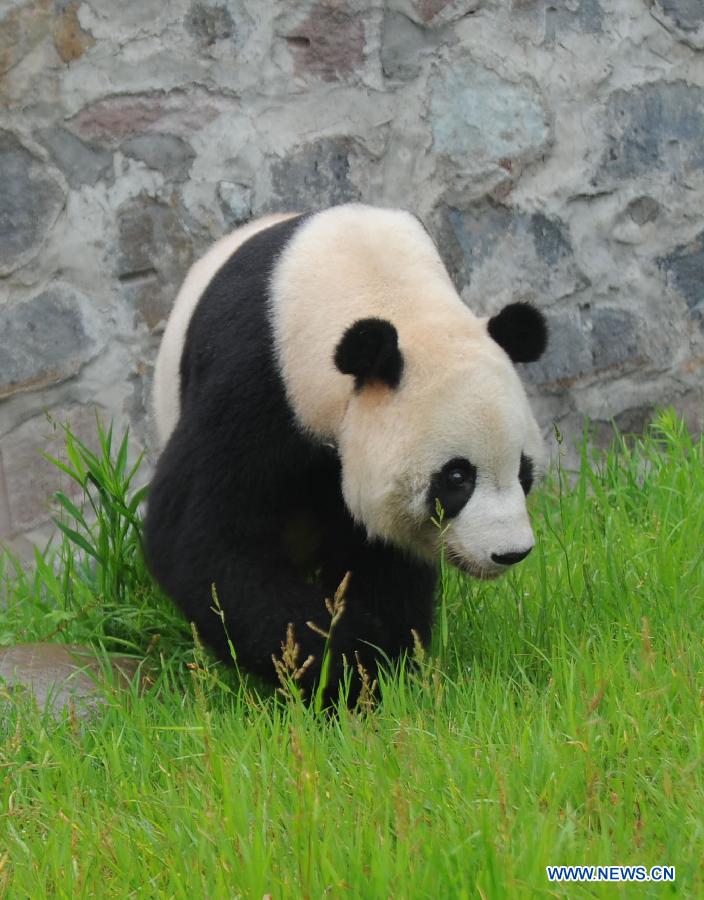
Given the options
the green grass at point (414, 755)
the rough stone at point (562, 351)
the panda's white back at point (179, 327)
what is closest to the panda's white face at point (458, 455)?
the green grass at point (414, 755)

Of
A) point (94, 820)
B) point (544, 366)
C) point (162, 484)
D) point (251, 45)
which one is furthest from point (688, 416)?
point (94, 820)

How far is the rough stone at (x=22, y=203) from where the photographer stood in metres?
4.50

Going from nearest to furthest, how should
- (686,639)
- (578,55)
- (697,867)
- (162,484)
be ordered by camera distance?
(697,867), (686,639), (162,484), (578,55)

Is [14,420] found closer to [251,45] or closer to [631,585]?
[251,45]

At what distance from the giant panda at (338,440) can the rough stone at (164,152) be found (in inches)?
48.2

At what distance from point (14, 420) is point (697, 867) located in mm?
3227

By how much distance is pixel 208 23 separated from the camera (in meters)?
4.62

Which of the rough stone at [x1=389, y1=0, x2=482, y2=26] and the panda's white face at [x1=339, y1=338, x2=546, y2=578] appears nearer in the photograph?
the panda's white face at [x1=339, y1=338, x2=546, y2=578]

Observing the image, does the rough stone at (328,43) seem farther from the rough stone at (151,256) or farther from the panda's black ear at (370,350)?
the panda's black ear at (370,350)

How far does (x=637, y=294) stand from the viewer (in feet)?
16.7

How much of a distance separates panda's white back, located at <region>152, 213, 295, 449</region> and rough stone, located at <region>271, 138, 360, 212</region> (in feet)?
2.48

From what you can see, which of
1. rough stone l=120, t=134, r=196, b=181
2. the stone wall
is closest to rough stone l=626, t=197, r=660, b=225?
the stone wall

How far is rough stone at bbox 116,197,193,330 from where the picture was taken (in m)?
4.64

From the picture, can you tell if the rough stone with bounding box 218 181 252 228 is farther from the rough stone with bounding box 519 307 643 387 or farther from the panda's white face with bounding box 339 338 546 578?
the panda's white face with bounding box 339 338 546 578
